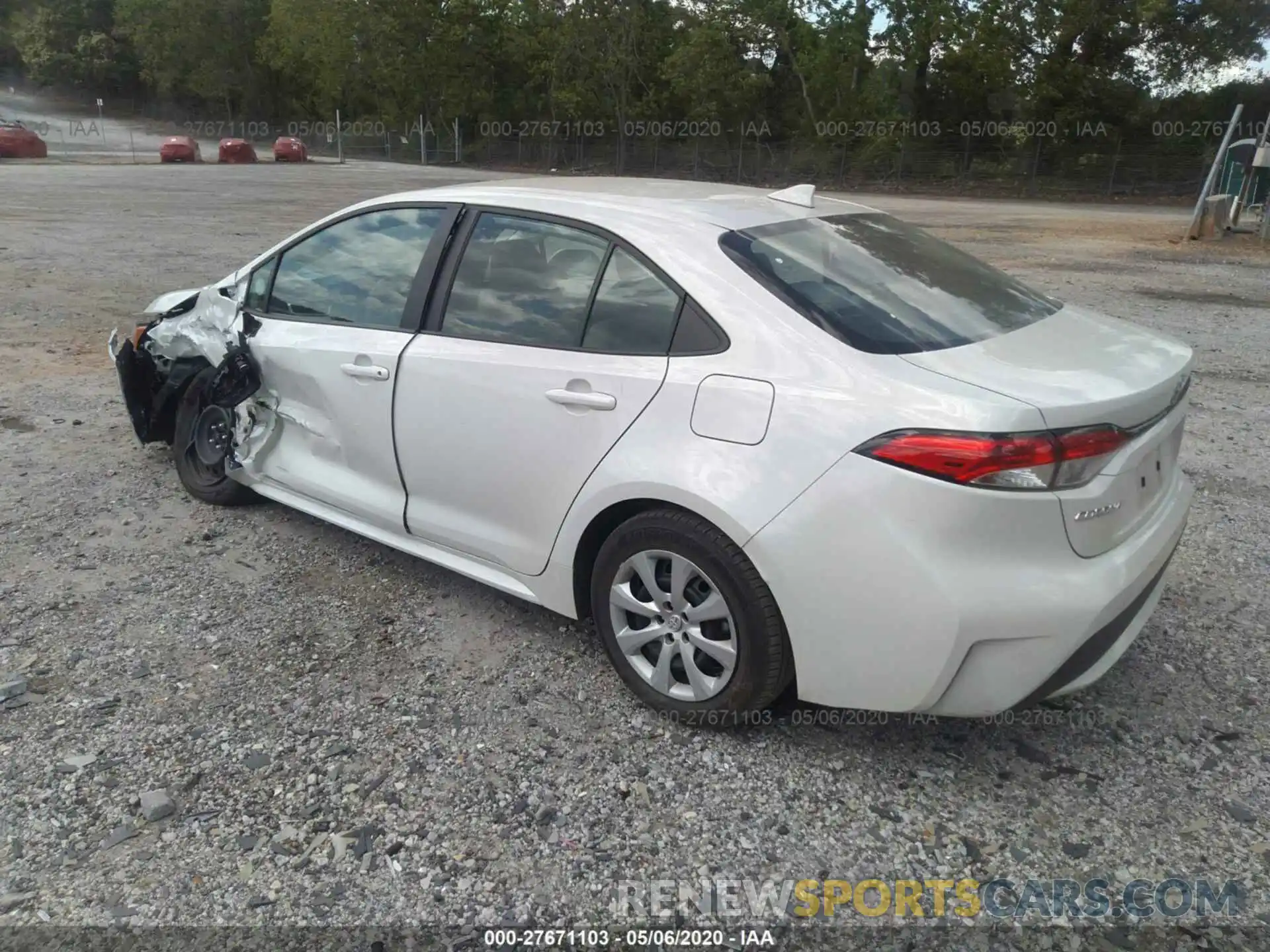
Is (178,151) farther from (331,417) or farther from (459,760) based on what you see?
(459,760)

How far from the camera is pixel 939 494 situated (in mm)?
2387

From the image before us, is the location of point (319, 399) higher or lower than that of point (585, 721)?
higher

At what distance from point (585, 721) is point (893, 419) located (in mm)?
1398

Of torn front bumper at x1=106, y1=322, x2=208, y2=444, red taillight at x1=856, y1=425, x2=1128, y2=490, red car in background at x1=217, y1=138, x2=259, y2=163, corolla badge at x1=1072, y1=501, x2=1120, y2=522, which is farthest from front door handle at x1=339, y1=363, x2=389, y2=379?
red car in background at x1=217, y1=138, x2=259, y2=163

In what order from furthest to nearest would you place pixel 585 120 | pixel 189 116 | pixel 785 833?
pixel 189 116 → pixel 585 120 → pixel 785 833

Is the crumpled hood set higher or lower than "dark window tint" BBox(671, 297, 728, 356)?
lower

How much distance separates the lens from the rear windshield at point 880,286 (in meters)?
2.79

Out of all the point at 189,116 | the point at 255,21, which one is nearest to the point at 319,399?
the point at 255,21

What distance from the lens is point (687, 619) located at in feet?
9.39

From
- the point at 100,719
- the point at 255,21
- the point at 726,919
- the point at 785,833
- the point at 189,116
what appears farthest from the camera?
the point at 189,116

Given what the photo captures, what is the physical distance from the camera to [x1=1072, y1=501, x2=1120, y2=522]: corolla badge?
8.08 feet

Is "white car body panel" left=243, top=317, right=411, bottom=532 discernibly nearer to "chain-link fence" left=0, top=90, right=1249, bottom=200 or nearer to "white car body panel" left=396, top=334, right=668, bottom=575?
"white car body panel" left=396, top=334, right=668, bottom=575

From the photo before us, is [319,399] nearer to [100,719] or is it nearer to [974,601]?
[100,719]

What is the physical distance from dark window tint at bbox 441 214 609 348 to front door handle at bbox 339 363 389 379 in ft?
0.96
